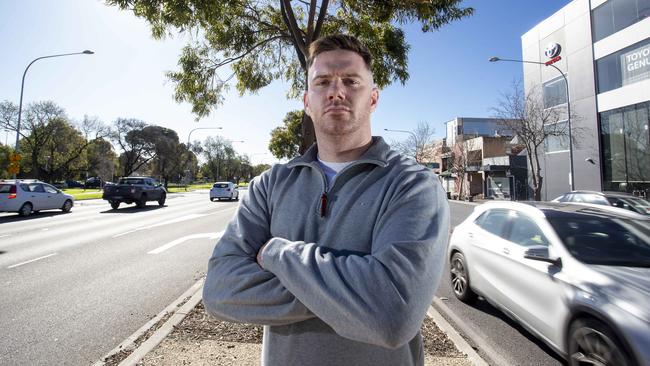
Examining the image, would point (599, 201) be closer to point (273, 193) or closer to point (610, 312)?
point (610, 312)

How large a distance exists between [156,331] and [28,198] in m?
17.5

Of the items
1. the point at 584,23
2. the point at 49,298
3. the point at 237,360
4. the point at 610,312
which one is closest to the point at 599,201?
the point at 610,312

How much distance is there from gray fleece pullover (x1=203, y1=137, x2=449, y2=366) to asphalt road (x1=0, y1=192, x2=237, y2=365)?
124 inches

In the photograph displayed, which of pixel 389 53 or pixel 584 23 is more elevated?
pixel 584 23

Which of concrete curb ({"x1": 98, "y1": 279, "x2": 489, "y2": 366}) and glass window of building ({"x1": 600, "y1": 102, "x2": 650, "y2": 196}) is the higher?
glass window of building ({"x1": 600, "y1": 102, "x2": 650, "y2": 196})

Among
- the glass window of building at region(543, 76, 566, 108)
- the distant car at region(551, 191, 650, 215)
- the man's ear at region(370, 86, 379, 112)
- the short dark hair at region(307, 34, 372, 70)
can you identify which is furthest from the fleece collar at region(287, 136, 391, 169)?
the glass window of building at region(543, 76, 566, 108)

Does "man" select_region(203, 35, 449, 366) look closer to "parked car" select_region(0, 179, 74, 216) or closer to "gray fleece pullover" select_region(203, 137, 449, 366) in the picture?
"gray fleece pullover" select_region(203, 137, 449, 366)

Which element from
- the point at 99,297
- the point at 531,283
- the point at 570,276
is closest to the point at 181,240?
the point at 99,297

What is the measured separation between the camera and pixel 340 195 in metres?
1.63

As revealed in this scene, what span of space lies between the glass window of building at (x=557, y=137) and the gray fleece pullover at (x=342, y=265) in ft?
82.8

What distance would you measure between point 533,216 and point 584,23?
25838mm

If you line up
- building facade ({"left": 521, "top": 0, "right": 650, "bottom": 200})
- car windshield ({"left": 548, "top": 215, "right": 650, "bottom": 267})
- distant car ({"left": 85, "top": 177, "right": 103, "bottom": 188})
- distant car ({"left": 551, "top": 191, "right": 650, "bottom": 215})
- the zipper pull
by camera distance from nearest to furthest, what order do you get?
the zipper pull, car windshield ({"left": 548, "top": 215, "right": 650, "bottom": 267}), distant car ({"left": 551, "top": 191, "right": 650, "bottom": 215}), building facade ({"left": 521, "top": 0, "right": 650, "bottom": 200}), distant car ({"left": 85, "top": 177, "right": 103, "bottom": 188})

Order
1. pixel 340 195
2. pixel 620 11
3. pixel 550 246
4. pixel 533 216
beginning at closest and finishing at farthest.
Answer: pixel 340 195, pixel 550 246, pixel 533 216, pixel 620 11

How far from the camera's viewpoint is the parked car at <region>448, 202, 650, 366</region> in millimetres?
2715
